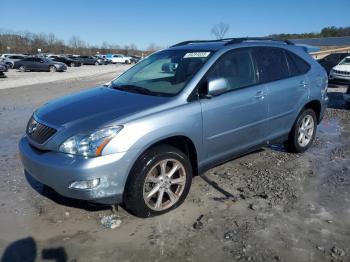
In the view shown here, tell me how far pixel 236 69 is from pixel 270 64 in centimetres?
78

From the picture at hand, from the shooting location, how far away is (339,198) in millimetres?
4355

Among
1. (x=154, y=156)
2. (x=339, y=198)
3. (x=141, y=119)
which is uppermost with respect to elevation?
(x=141, y=119)

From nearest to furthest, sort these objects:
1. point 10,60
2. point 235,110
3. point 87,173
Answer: point 87,173 < point 235,110 < point 10,60

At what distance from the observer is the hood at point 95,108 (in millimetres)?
3654

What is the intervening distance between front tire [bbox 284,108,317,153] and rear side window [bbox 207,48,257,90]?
4.55ft

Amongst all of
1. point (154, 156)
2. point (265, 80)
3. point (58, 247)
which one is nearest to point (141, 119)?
point (154, 156)

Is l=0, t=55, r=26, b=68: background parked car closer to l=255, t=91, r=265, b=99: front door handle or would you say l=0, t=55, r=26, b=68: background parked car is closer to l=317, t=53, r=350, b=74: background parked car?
l=317, t=53, r=350, b=74: background parked car

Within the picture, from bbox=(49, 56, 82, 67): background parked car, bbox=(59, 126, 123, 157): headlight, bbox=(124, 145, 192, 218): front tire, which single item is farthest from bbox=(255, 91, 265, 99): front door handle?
bbox=(49, 56, 82, 67): background parked car

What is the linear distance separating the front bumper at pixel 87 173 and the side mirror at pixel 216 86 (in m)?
1.26

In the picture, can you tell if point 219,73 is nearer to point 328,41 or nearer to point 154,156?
point 154,156

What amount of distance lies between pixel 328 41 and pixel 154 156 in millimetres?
65686

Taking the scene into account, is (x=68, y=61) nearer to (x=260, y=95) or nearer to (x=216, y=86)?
(x=260, y=95)

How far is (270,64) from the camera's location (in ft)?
16.9

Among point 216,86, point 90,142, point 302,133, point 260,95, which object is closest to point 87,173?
point 90,142
